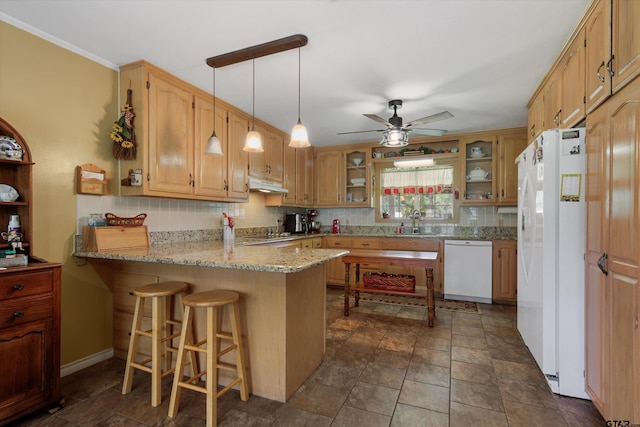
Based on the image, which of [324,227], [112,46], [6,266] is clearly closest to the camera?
[6,266]

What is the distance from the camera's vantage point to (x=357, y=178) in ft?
17.4

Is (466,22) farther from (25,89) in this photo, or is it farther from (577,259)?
(25,89)

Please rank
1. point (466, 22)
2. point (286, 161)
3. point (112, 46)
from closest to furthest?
point (466, 22) → point (112, 46) → point (286, 161)

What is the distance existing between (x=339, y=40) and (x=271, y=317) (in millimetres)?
1926

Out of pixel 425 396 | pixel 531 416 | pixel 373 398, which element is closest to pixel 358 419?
pixel 373 398

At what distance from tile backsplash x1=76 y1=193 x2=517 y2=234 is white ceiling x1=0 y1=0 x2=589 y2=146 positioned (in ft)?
3.79

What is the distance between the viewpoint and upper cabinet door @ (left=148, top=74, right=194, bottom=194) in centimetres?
246

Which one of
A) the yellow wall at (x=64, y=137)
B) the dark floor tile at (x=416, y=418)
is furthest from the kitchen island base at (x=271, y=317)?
the dark floor tile at (x=416, y=418)

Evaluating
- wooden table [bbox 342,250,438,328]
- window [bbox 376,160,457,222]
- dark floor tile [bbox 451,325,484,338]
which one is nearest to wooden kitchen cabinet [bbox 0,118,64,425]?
wooden table [bbox 342,250,438,328]

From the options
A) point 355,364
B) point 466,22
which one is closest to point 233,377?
point 355,364

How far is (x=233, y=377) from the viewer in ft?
6.76

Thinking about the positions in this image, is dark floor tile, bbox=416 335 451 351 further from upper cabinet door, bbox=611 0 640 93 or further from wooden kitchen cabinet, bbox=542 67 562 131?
upper cabinet door, bbox=611 0 640 93

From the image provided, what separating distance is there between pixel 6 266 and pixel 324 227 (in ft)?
14.3

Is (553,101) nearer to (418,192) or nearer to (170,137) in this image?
(418,192)
